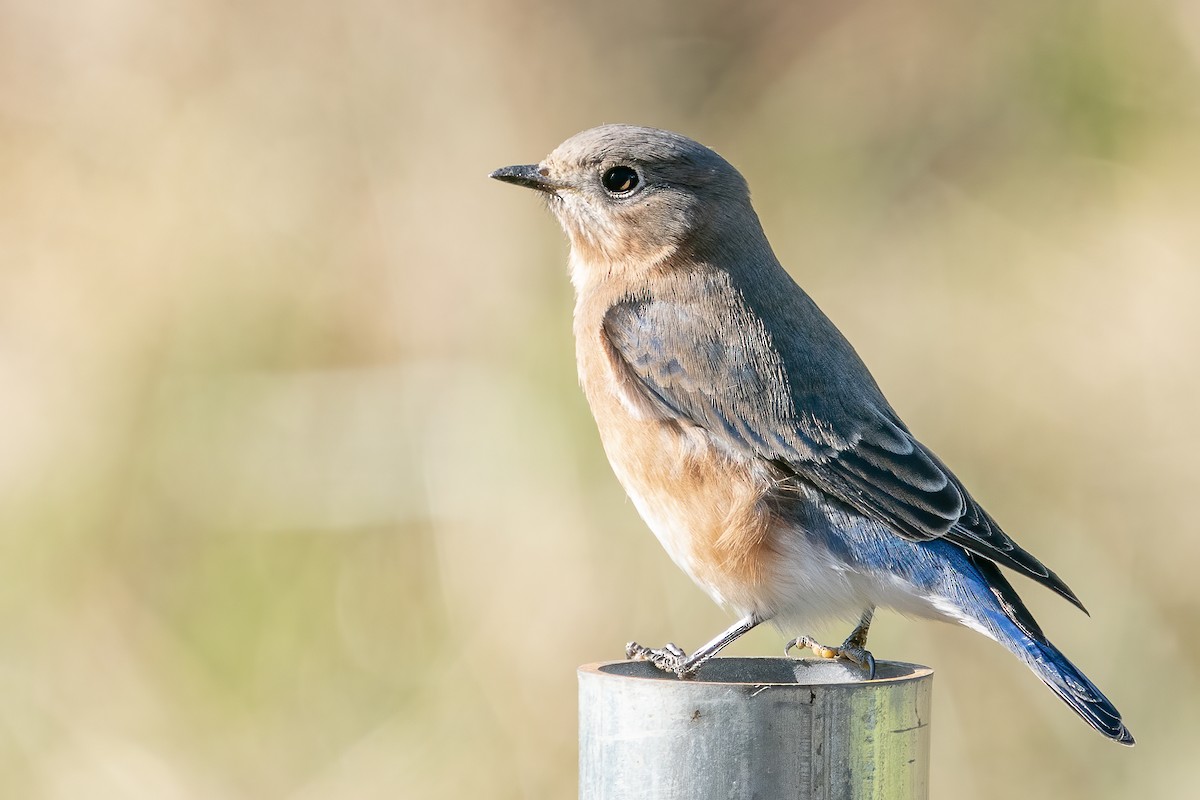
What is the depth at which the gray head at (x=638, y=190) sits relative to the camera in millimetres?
3846

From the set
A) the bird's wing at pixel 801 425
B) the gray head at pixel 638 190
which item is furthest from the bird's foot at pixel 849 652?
the gray head at pixel 638 190

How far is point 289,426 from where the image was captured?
636 cm

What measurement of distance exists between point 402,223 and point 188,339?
1.16 m

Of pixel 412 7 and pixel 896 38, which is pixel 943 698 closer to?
pixel 896 38

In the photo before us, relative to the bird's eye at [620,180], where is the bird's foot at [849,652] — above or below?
below

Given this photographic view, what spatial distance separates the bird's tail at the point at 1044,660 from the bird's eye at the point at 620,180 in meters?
1.41

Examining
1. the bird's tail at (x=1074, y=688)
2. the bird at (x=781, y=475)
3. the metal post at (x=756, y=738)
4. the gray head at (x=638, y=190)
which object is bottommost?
the metal post at (x=756, y=738)

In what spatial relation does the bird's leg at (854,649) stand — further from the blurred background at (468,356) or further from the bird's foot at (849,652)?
the blurred background at (468,356)

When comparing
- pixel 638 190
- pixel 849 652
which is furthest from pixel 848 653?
pixel 638 190

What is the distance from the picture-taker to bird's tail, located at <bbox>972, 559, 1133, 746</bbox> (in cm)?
289

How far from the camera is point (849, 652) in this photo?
3.01 meters

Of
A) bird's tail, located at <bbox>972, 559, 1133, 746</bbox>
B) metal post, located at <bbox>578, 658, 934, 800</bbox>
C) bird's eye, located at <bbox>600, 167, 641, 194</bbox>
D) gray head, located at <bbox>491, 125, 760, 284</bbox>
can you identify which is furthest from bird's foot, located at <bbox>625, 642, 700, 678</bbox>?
bird's eye, located at <bbox>600, 167, 641, 194</bbox>

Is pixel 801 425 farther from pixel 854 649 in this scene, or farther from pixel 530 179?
pixel 530 179

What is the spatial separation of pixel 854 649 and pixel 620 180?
1.54 meters
